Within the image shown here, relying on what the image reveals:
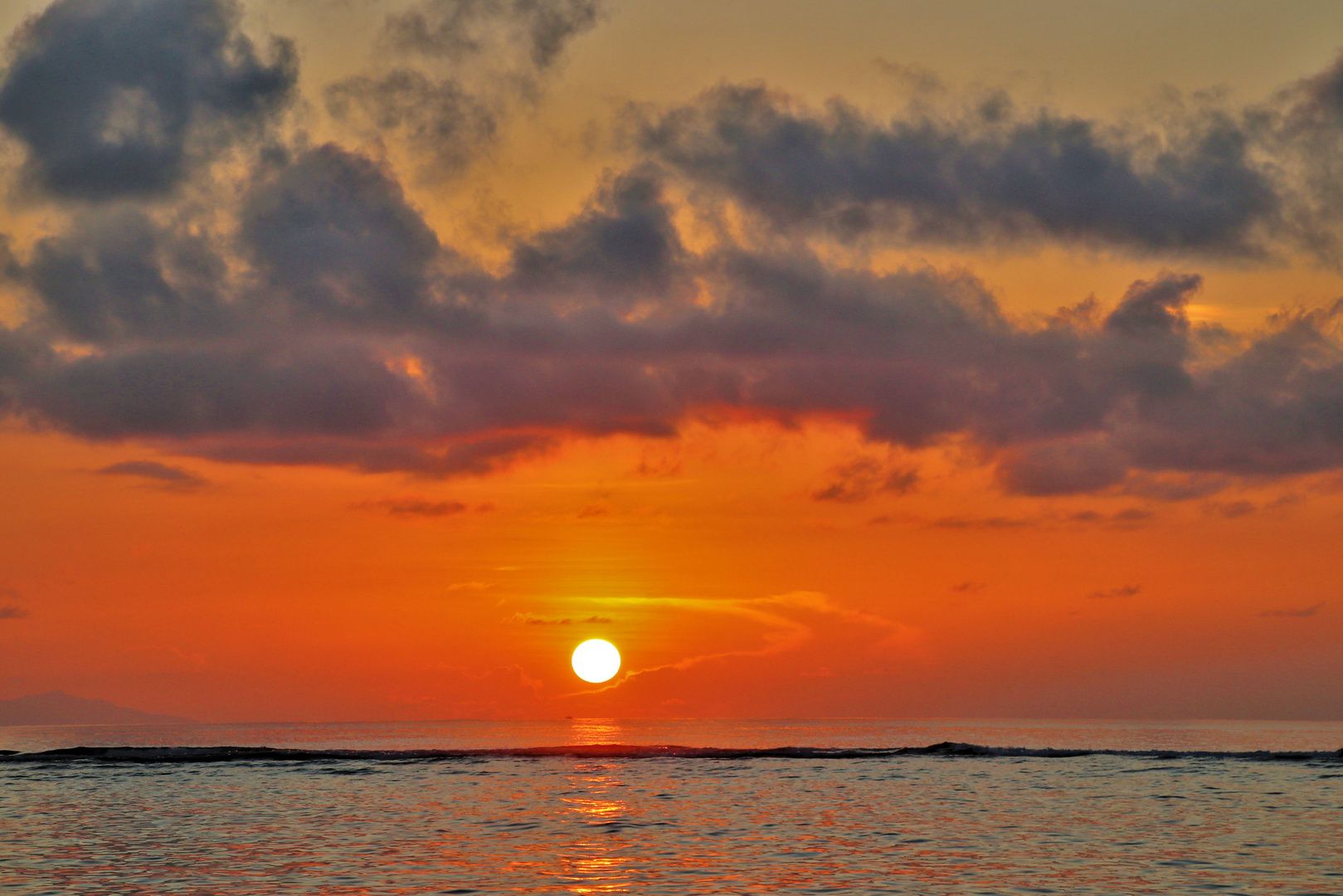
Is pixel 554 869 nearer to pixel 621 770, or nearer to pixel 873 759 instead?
pixel 621 770

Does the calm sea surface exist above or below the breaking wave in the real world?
below

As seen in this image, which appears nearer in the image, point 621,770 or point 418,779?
point 418,779

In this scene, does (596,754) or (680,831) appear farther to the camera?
(596,754)

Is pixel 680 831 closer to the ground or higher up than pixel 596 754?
closer to the ground

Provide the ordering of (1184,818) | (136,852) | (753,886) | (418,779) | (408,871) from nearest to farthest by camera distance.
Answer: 1. (753,886)
2. (408,871)
3. (136,852)
4. (1184,818)
5. (418,779)

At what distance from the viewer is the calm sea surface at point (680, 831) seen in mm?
38062

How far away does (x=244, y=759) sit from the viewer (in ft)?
382

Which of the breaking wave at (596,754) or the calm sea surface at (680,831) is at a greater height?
the breaking wave at (596,754)

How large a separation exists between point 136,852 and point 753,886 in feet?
90.7

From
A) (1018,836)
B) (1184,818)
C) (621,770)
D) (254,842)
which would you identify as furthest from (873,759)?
(254,842)

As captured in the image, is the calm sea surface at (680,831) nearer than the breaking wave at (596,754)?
Yes

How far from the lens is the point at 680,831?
5128 centimetres

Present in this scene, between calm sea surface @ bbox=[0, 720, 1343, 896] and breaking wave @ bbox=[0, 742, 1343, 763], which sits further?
breaking wave @ bbox=[0, 742, 1343, 763]

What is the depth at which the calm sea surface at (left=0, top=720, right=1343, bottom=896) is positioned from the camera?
3806 centimetres
